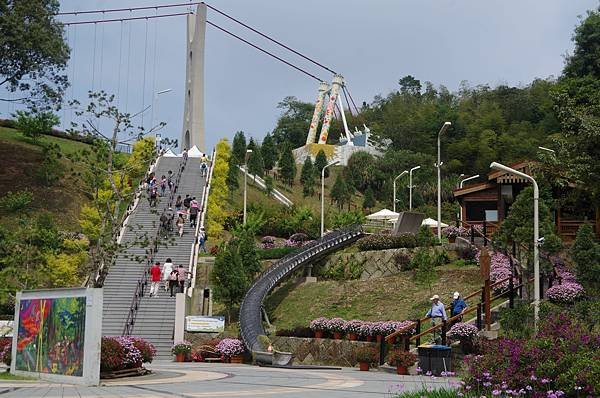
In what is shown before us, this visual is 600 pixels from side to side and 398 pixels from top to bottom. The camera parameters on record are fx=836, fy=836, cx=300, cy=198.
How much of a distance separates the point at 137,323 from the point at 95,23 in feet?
211

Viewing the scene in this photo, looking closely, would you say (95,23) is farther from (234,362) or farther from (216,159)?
(234,362)

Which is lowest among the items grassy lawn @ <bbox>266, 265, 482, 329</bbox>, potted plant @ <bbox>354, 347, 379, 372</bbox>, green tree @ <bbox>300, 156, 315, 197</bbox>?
potted plant @ <bbox>354, 347, 379, 372</bbox>

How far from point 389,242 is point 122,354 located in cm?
1759

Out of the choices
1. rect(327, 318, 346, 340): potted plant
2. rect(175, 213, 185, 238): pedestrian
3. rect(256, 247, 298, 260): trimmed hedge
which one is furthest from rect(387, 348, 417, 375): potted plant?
rect(256, 247, 298, 260): trimmed hedge

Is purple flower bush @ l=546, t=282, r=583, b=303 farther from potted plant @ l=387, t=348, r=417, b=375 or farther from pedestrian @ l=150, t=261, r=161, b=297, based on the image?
pedestrian @ l=150, t=261, r=161, b=297

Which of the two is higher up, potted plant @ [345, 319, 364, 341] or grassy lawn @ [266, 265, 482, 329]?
grassy lawn @ [266, 265, 482, 329]

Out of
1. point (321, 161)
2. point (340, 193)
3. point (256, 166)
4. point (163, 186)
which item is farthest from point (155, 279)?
point (321, 161)

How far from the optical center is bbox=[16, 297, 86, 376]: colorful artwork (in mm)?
15336

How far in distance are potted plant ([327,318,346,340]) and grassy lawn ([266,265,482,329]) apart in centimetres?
261

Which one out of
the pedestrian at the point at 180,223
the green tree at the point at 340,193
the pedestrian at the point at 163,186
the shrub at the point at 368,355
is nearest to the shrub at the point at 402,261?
the pedestrian at the point at 180,223

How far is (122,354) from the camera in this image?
16.7m

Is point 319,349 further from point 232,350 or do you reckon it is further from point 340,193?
point 340,193

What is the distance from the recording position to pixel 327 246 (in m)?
34.0

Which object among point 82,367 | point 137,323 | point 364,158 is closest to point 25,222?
point 137,323
